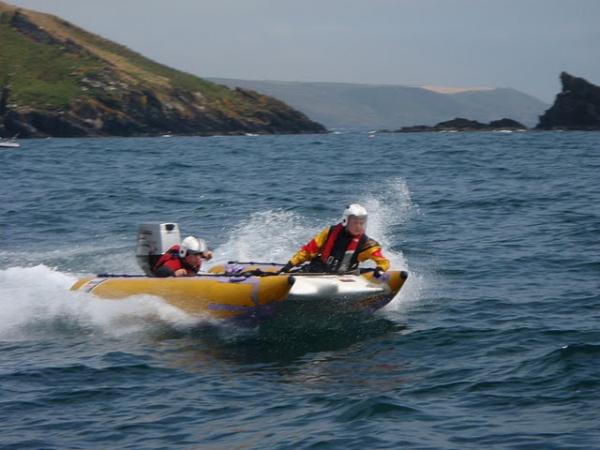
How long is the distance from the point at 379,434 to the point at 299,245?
11404 millimetres

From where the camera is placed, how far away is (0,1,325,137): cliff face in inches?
4067

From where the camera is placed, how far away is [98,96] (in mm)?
115375

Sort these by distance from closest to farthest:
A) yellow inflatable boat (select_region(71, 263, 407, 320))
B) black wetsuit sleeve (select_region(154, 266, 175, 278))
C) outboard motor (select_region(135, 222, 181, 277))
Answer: yellow inflatable boat (select_region(71, 263, 407, 320)) < black wetsuit sleeve (select_region(154, 266, 175, 278)) < outboard motor (select_region(135, 222, 181, 277))

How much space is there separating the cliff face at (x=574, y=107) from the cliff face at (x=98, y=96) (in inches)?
1262

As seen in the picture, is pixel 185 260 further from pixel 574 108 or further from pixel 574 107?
pixel 574 107

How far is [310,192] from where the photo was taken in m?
30.2

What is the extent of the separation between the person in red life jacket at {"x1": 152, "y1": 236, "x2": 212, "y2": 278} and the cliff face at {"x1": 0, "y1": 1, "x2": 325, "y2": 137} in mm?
85550

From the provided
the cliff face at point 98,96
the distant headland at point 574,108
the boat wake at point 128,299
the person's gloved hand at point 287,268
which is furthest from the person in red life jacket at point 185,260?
the distant headland at point 574,108

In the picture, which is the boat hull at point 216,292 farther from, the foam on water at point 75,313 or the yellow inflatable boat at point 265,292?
the foam on water at point 75,313

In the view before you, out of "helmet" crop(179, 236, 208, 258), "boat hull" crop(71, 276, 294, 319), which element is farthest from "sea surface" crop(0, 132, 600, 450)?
"helmet" crop(179, 236, 208, 258)

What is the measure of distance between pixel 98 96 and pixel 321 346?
107117mm

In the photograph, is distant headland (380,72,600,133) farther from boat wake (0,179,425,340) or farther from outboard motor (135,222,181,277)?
outboard motor (135,222,181,277)

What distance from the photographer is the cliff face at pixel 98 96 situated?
339 feet

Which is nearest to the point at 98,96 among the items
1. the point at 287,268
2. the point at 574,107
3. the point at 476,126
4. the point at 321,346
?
the point at 476,126
